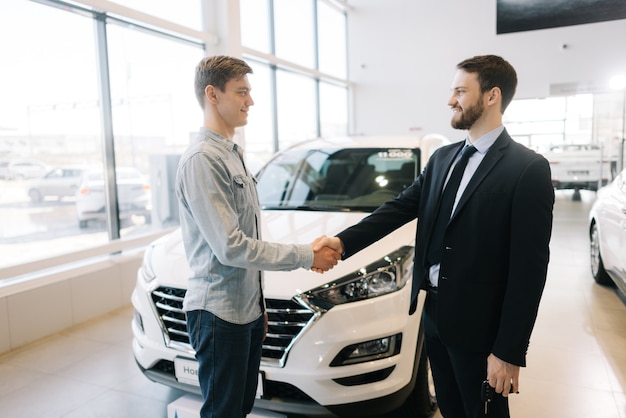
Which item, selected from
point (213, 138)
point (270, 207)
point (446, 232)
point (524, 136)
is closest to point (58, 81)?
point (270, 207)

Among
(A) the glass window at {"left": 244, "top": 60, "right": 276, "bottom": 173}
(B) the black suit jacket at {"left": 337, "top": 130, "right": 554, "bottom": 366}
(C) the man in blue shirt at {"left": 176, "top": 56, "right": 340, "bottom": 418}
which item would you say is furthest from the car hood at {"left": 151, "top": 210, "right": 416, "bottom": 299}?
(A) the glass window at {"left": 244, "top": 60, "right": 276, "bottom": 173}

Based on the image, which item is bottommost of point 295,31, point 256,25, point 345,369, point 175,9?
point 345,369

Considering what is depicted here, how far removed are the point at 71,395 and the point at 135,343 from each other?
749mm

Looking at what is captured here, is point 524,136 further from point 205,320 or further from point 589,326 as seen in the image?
point 205,320

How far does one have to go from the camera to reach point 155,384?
2908 mm

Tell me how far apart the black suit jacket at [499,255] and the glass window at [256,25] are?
7.22m

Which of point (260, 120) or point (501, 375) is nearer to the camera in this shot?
point (501, 375)

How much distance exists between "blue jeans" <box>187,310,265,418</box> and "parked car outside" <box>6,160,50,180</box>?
3.19 meters

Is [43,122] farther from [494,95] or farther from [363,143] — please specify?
[494,95]

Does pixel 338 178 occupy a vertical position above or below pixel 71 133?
below

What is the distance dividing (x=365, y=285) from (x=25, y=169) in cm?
339

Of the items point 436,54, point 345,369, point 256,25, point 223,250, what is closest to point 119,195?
point 345,369

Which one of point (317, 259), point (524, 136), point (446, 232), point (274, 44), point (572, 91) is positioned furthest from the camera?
point (524, 136)

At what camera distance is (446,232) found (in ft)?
4.80
